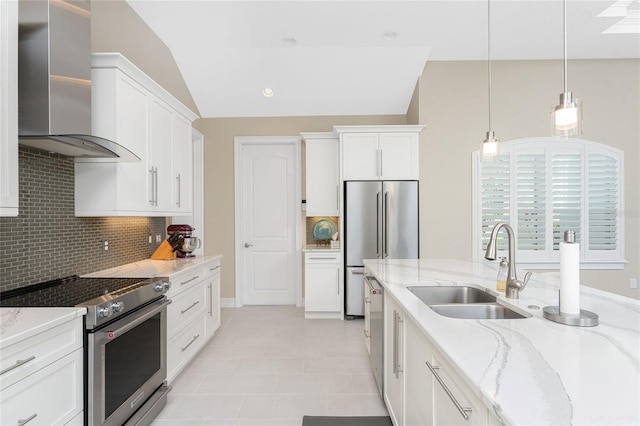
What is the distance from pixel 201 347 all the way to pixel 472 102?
Result: 4.30 m

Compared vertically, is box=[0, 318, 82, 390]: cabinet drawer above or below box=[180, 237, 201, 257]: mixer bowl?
below

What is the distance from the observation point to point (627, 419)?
0.67 m

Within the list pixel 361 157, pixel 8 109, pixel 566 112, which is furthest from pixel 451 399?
pixel 361 157

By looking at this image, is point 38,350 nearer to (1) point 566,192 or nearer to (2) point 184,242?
(2) point 184,242

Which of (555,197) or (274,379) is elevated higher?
(555,197)

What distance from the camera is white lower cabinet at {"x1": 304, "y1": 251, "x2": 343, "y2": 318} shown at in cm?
432

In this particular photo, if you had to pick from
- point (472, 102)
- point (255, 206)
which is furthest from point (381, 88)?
point (255, 206)

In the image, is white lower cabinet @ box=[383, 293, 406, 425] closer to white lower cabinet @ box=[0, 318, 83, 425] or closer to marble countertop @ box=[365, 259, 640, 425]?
marble countertop @ box=[365, 259, 640, 425]

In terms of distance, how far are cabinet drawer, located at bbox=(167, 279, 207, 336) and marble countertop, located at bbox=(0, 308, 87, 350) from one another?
1.03 meters

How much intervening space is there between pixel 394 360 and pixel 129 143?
239 centimetres

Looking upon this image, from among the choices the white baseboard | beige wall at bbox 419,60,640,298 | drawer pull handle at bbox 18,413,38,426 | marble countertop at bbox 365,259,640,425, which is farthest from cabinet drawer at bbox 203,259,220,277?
beige wall at bbox 419,60,640,298

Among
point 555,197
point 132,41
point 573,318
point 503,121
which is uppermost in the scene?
point 132,41

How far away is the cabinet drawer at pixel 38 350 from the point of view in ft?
4.01

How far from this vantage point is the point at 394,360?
1878 millimetres
